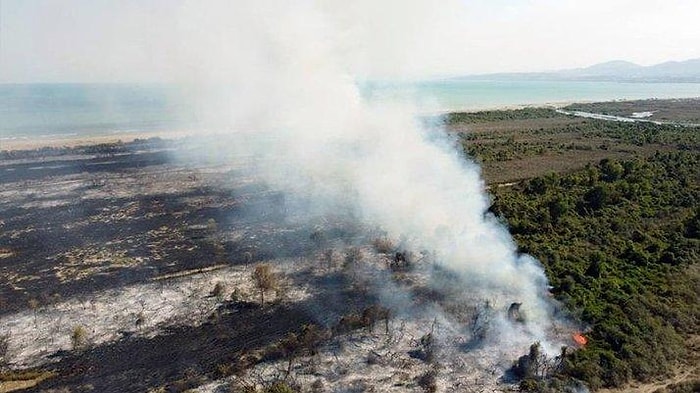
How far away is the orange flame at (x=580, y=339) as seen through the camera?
2314 cm

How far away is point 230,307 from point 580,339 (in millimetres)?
16814

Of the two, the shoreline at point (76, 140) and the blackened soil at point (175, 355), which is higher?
the shoreline at point (76, 140)

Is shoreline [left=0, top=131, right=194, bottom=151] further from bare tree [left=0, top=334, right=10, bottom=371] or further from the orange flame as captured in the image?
the orange flame

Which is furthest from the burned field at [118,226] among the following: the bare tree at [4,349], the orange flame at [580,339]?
the orange flame at [580,339]

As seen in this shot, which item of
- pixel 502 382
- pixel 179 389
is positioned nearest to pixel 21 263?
pixel 179 389

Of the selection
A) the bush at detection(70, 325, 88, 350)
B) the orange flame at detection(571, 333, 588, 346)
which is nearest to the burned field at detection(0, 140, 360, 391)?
the bush at detection(70, 325, 88, 350)

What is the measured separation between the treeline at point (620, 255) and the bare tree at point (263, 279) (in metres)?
15.0

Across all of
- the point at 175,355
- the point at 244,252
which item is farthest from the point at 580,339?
the point at 244,252

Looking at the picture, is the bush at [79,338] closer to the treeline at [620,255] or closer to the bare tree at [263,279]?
the bare tree at [263,279]

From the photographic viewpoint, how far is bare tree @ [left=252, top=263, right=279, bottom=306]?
2934 centimetres

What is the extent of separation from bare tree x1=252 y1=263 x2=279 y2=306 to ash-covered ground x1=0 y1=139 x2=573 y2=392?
0.64ft

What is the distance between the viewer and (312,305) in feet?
91.3

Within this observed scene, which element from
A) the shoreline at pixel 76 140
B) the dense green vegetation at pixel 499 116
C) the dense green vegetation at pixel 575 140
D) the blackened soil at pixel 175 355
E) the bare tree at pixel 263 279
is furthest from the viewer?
the dense green vegetation at pixel 499 116

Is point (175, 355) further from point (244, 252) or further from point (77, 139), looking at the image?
point (77, 139)
